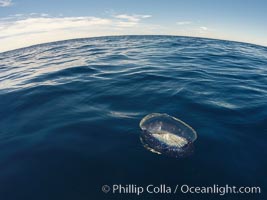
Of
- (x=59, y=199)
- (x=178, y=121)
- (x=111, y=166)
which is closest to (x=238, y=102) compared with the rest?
(x=178, y=121)

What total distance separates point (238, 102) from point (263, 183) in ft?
13.1

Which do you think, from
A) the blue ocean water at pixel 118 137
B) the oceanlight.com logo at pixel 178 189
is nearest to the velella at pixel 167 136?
the blue ocean water at pixel 118 137

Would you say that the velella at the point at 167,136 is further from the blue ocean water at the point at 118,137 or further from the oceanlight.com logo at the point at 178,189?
the oceanlight.com logo at the point at 178,189

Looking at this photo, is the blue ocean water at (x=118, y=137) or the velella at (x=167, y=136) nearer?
the blue ocean water at (x=118, y=137)

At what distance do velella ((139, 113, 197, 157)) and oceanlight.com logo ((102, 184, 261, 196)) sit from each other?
2.75ft

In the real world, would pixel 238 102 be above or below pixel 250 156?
above

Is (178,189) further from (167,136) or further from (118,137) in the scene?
(118,137)

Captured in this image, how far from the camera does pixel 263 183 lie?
394cm

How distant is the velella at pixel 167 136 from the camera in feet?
15.3

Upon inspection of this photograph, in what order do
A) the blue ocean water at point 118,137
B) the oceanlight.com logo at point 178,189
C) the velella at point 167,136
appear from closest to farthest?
the oceanlight.com logo at point 178,189 < the blue ocean water at point 118,137 < the velella at point 167,136

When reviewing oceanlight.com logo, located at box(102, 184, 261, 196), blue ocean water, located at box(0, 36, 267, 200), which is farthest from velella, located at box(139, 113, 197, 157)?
oceanlight.com logo, located at box(102, 184, 261, 196)

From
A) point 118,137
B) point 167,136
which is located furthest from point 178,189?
point 118,137

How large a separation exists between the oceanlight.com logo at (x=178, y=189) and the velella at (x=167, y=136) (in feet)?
2.75

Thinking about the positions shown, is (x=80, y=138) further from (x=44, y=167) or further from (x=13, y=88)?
(x=13, y=88)
